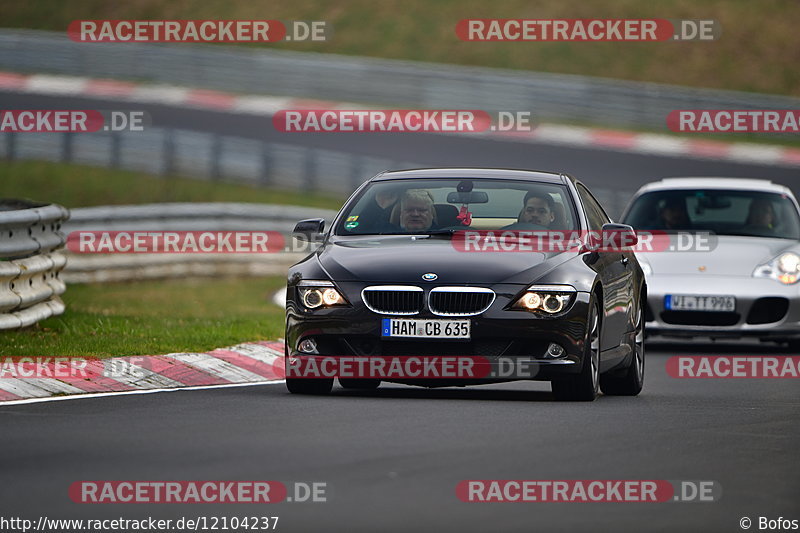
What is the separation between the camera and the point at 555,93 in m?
39.3

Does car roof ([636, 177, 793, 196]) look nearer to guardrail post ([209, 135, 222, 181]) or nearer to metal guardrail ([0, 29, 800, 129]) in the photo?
guardrail post ([209, 135, 222, 181])

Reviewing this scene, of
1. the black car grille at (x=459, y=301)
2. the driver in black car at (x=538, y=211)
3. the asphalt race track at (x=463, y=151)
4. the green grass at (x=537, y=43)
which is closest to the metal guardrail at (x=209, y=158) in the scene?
the asphalt race track at (x=463, y=151)

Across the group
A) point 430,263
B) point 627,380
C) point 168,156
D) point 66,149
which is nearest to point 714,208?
point 627,380

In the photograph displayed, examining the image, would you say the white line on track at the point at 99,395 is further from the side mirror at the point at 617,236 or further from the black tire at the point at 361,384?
the side mirror at the point at 617,236

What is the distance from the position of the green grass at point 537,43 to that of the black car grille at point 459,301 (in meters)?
36.0

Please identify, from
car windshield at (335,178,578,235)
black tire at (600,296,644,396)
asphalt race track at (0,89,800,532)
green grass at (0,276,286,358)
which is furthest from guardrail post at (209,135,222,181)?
car windshield at (335,178,578,235)

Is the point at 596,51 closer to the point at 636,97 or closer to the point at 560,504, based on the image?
the point at 636,97

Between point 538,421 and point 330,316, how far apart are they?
61.6 inches

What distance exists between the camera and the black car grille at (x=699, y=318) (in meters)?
16.0

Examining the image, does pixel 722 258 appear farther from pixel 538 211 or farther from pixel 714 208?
pixel 538 211

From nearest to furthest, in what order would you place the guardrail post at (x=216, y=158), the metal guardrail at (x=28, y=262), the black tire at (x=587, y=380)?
the black tire at (x=587, y=380)
the metal guardrail at (x=28, y=262)
the guardrail post at (x=216, y=158)

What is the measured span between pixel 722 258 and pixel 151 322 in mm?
5177

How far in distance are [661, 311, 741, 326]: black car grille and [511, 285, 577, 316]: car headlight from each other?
18.6 ft

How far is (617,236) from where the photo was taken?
11.7m
